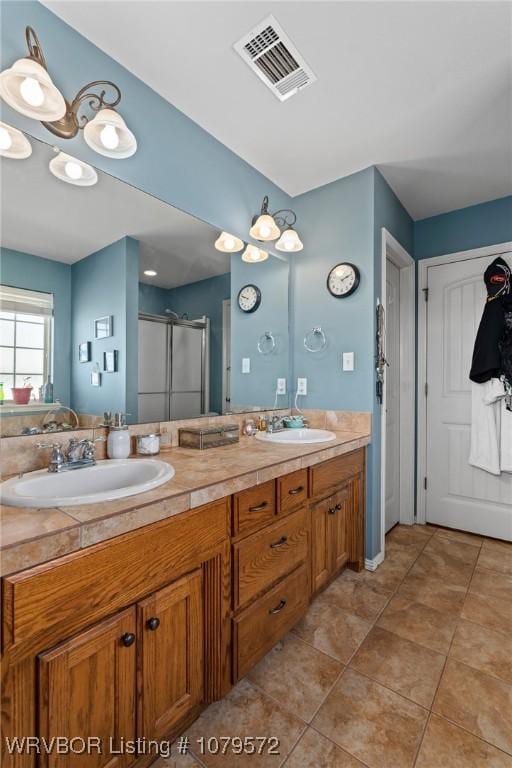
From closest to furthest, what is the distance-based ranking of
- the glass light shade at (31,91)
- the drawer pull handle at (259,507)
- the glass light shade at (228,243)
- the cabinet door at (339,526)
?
the glass light shade at (31,91) < the drawer pull handle at (259,507) < the cabinet door at (339,526) < the glass light shade at (228,243)

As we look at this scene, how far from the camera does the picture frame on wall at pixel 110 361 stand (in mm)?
1438

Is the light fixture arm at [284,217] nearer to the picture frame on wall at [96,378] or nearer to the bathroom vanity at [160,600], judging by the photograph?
the picture frame on wall at [96,378]

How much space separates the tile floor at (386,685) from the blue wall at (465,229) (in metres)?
2.37

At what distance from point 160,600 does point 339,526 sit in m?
1.18

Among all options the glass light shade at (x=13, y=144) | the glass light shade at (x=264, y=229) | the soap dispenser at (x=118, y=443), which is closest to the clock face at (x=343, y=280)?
the glass light shade at (x=264, y=229)

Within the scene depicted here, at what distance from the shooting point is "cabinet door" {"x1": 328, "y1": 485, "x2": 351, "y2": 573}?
71.5 inches

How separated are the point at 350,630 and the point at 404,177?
2.70 m

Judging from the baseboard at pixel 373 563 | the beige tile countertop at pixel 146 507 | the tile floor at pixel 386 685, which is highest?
the beige tile countertop at pixel 146 507

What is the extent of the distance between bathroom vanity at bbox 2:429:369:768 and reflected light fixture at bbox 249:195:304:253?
51.7 inches

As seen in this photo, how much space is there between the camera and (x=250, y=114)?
1.76m

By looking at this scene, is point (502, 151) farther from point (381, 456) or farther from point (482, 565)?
point (482, 565)

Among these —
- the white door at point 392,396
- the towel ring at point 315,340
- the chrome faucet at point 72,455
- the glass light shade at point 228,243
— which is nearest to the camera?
the chrome faucet at point 72,455

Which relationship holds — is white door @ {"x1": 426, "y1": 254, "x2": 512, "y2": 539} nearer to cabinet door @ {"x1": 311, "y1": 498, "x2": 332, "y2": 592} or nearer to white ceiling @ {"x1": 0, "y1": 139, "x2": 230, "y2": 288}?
cabinet door @ {"x1": 311, "y1": 498, "x2": 332, "y2": 592}

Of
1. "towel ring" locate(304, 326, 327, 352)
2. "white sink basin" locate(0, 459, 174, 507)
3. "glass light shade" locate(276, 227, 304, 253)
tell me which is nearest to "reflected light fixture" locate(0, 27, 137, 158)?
"glass light shade" locate(276, 227, 304, 253)
